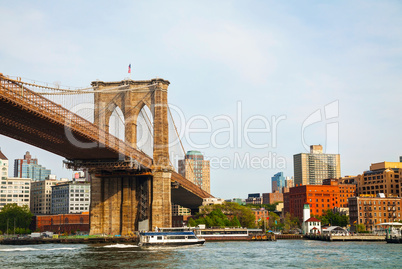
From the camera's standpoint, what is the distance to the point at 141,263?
1945 inches

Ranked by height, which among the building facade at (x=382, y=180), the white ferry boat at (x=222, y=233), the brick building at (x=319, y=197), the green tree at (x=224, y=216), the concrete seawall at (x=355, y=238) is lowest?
the concrete seawall at (x=355, y=238)

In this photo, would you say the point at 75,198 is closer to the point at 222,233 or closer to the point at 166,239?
the point at 222,233

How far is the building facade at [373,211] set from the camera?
428ft

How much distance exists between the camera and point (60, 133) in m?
65.1

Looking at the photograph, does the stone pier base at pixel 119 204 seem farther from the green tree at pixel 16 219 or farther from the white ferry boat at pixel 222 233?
the green tree at pixel 16 219

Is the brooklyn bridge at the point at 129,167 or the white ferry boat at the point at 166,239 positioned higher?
the brooklyn bridge at the point at 129,167

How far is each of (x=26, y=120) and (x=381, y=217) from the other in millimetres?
98194

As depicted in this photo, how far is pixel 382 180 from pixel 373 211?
2595 cm

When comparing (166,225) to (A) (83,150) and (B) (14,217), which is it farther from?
(B) (14,217)

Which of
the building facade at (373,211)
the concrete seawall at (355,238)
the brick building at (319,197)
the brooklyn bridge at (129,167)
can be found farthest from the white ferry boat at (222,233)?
the brick building at (319,197)

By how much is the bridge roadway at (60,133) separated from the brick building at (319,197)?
236 ft

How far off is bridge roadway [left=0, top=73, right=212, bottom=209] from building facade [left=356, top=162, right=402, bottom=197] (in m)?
80.4

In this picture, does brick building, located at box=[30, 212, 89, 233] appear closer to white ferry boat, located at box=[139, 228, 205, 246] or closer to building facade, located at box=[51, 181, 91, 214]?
building facade, located at box=[51, 181, 91, 214]

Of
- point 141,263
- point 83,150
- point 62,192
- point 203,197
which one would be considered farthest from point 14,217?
point 141,263
